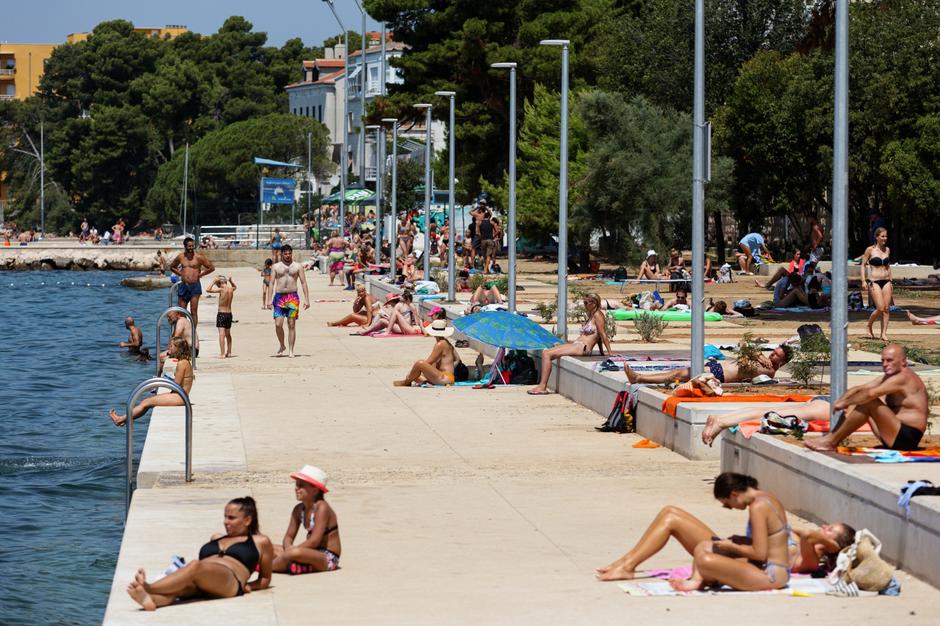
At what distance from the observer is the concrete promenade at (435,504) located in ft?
29.4

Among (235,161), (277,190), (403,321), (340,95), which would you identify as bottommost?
(403,321)

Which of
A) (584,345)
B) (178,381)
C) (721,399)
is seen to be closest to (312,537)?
(721,399)

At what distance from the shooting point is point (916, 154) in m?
41.4

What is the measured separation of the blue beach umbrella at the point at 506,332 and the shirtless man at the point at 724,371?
277 cm

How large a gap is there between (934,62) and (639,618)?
37987 millimetres

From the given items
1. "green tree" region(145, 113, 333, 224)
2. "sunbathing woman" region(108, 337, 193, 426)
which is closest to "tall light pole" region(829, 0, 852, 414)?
"sunbathing woman" region(108, 337, 193, 426)

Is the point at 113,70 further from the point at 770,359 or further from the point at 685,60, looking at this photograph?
the point at 770,359

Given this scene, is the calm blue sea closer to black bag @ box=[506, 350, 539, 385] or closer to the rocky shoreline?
black bag @ box=[506, 350, 539, 385]

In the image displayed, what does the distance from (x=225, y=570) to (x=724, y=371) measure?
9516 millimetres

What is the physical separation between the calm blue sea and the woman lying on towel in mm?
4700

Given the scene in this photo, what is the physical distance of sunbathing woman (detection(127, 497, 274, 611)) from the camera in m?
8.93

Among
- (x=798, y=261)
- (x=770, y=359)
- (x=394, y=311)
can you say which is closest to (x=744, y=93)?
(x=798, y=261)

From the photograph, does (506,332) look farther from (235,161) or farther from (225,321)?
(235,161)

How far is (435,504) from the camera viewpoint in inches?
495
